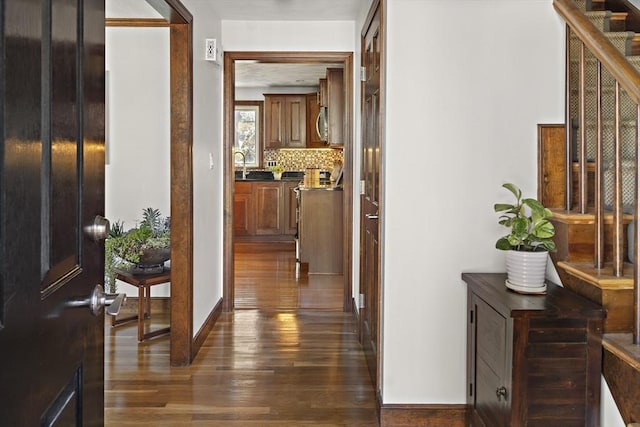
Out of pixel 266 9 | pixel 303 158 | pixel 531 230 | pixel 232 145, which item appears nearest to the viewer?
pixel 531 230

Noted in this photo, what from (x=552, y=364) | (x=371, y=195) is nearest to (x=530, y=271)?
(x=552, y=364)

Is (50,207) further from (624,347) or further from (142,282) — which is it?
(142,282)

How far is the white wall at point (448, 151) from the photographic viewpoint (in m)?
2.57

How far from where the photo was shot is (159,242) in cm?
407

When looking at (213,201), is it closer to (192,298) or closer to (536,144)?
(192,298)

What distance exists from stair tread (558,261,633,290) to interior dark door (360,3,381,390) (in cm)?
99

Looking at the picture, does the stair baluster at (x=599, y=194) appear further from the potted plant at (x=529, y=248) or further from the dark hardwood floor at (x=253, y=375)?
the dark hardwood floor at (x=253, y=375)

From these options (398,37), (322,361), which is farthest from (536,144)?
(322,361)

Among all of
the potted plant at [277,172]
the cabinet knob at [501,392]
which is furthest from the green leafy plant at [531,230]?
the potted plant at [277,172]

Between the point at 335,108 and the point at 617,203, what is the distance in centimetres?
396

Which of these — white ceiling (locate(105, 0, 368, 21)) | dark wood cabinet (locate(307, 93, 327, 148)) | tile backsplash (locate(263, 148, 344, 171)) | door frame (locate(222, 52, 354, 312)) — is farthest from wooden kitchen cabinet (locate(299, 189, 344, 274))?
tile backsplash (locate(263, 148, 344, 171))

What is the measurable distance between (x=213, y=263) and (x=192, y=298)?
832 mm

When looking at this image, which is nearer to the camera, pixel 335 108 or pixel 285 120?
pixel 335 108

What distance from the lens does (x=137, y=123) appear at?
15.2 feet
